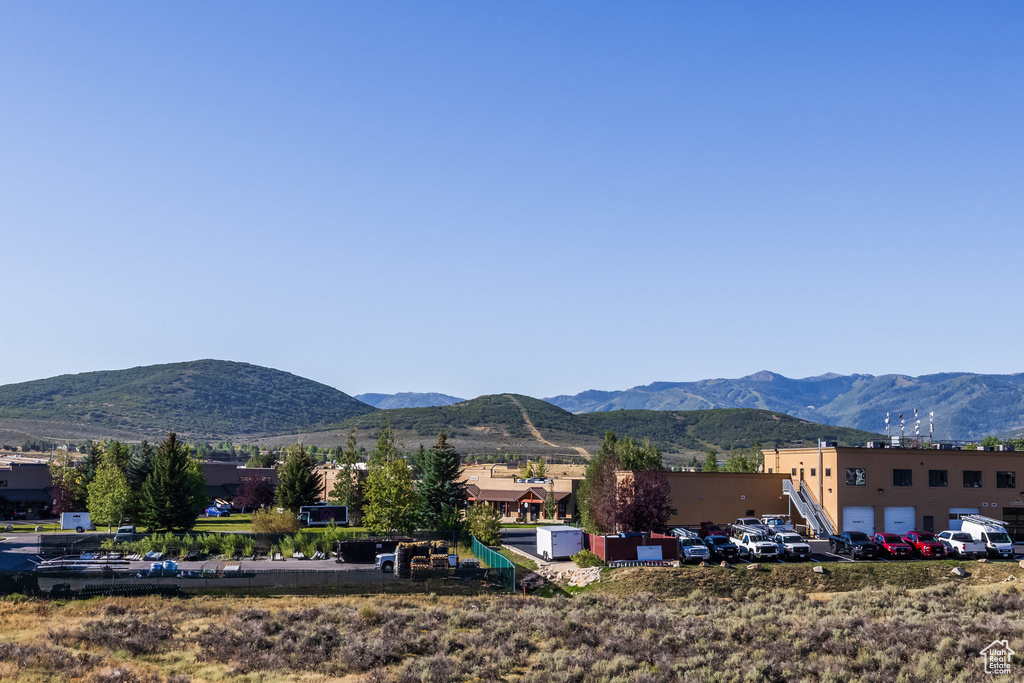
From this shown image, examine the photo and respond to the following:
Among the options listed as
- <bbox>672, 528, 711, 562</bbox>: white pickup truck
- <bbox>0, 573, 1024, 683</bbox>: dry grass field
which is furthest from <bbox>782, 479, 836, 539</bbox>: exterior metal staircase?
<bbox>0, 573, 1024, 683</bbox>: dry grass field

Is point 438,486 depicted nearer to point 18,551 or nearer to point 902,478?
point 18,551

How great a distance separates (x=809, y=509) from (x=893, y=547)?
1407 cm

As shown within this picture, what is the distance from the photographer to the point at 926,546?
49.5 m

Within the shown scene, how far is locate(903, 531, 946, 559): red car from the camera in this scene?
4925 cm

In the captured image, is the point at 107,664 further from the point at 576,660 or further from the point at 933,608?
the point at 933,608

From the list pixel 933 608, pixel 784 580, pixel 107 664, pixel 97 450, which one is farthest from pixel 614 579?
pixel 97 450

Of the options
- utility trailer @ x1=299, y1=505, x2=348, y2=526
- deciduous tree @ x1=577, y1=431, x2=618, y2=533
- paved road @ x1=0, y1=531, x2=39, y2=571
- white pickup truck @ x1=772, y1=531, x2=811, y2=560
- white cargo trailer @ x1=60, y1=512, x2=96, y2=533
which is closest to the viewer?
white pickup truck @ x1=772, y1=531, x2=811, y2=560

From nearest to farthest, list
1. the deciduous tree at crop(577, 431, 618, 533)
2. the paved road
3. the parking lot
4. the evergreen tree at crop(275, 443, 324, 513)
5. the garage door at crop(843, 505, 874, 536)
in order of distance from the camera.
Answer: the parking lot
the paved road
the deciduous tree at crop(577, 431, 618, 533)
the garage door at crop(843, 505, 874, 536)
the evergreen tree at crop(275, 443, 324, 513)

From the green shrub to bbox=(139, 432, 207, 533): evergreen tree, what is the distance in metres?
40.2

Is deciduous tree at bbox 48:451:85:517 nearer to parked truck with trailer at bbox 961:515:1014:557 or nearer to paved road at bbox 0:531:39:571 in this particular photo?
paved road at bbox 0:531:39:571

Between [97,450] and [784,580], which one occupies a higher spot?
[97,450]

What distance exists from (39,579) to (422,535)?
2558 centimetres

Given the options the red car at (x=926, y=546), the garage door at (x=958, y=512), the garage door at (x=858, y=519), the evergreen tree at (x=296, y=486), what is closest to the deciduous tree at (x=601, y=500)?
the garage door at (x=858, y=519)

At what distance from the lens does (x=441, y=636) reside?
28.7 m
